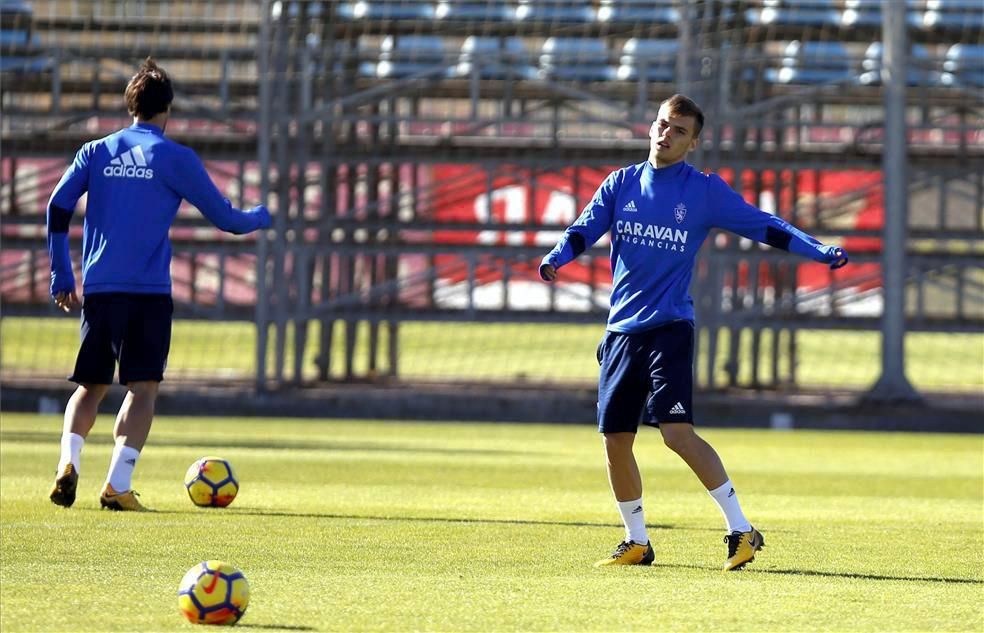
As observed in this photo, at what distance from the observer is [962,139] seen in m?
20.9

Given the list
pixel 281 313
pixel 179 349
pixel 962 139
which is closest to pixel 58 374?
pixel 281 313

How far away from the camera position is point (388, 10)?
20.4 metres

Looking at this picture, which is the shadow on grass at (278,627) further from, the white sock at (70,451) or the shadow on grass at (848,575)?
the white sock at (70,451)

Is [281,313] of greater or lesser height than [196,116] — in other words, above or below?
below

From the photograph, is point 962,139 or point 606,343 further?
point 962,139

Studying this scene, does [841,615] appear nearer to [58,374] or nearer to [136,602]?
[136,602]

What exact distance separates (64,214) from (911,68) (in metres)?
12.7

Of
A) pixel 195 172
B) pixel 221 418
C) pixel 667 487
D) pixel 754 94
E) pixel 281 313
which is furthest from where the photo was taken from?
pixel 754 94

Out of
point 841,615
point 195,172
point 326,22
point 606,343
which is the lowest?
point 841,615

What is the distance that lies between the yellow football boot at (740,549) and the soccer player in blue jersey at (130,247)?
9.56 feet

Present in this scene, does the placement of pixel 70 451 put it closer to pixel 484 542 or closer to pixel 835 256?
pixel 484 542

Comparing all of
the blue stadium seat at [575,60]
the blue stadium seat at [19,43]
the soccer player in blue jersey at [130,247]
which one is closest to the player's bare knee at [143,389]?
the soccer player in blue jersey at [130,247]

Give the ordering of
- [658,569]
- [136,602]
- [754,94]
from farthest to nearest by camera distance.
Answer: [754,94], [658,569], [136,602]

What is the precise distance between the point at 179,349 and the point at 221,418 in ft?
48.6
